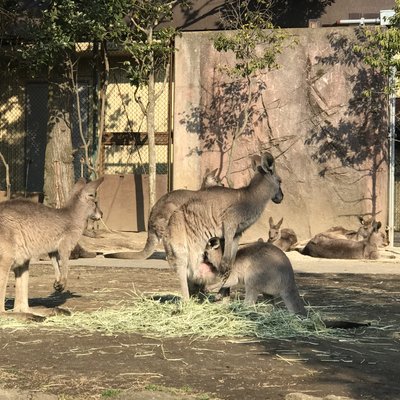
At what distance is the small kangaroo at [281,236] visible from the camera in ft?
52.2

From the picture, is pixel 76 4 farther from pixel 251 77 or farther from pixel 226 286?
pixel 226 286

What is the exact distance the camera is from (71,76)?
17.5m

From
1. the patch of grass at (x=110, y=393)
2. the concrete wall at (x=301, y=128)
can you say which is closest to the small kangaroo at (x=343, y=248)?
the concrete wall at (x=301, y=128)

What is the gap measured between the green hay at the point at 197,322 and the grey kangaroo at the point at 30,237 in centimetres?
49

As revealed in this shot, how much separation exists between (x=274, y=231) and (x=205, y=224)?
24.9ft

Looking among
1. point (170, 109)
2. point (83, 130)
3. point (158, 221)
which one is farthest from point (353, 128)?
point (158, 221)

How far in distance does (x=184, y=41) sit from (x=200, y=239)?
9236 millimetres

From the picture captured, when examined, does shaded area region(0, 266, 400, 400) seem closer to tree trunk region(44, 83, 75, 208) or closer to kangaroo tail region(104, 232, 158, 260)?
kangaroo tail region(104, 232, 158, 260)

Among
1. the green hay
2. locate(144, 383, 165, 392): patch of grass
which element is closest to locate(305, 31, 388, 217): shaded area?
the green hay

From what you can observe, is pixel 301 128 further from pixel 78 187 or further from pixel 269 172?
pixel 78 187

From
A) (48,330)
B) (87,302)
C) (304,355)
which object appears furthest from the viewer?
(87,302)

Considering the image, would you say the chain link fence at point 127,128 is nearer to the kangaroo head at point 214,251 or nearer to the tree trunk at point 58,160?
the tree trunk at point 58,160

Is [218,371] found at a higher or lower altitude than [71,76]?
lower

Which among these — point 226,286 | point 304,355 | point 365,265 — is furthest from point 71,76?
point 304,355
